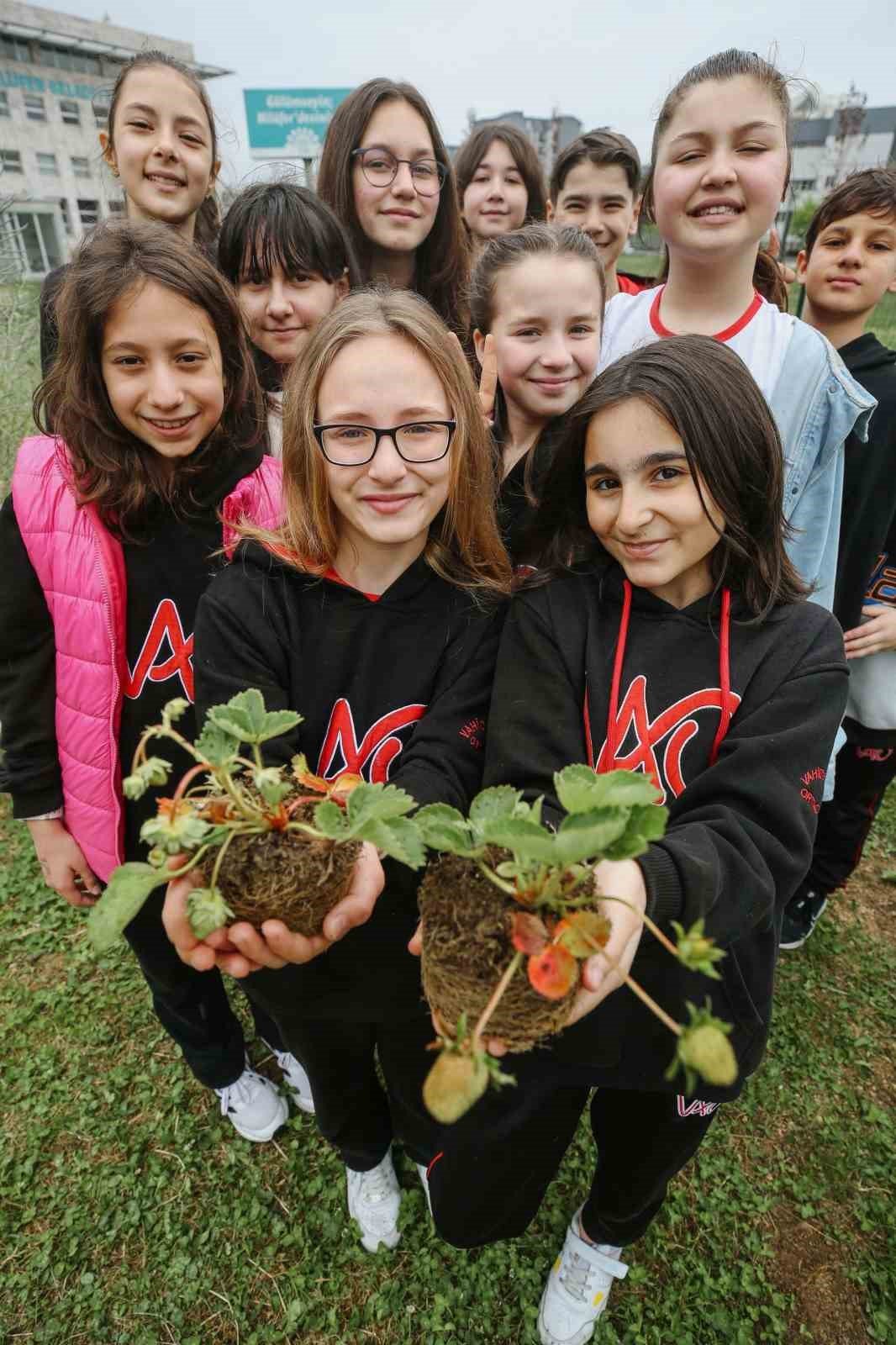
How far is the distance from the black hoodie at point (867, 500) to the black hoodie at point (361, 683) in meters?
1.40

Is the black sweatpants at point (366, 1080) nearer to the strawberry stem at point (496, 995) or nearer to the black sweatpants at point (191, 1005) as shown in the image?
the black sweatpants at point (191, 1005)

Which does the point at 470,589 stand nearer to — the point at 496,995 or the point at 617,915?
the point at 617,915

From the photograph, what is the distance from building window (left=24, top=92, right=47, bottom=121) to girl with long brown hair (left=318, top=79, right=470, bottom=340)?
33662 mm

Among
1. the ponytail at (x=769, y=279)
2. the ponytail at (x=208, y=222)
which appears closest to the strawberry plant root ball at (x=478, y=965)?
the ponytail at (x=769, y=279)

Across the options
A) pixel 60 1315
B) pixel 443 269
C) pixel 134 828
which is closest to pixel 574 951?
pixel 134 828

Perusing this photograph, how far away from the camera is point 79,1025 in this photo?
9.27 feet

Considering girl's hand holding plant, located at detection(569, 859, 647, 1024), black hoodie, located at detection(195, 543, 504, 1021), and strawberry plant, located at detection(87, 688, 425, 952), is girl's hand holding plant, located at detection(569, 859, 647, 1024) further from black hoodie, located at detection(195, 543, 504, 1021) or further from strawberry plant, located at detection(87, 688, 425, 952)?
black hoodie, located at detection(195, 543, 504, 1021)

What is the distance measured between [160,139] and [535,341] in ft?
5.43

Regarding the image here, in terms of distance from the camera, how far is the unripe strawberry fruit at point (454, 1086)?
2.76 ft

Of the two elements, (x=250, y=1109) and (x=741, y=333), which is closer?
(x=741, y=333)

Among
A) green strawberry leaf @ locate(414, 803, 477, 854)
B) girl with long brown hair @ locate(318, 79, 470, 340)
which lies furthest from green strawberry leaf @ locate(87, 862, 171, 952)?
girl with long brown hair @ locate(318, 79, 470, 340)

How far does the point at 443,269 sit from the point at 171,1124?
11.8 ft

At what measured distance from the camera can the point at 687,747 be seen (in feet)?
4.99

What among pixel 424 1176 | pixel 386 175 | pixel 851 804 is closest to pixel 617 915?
pixel 424 1176
